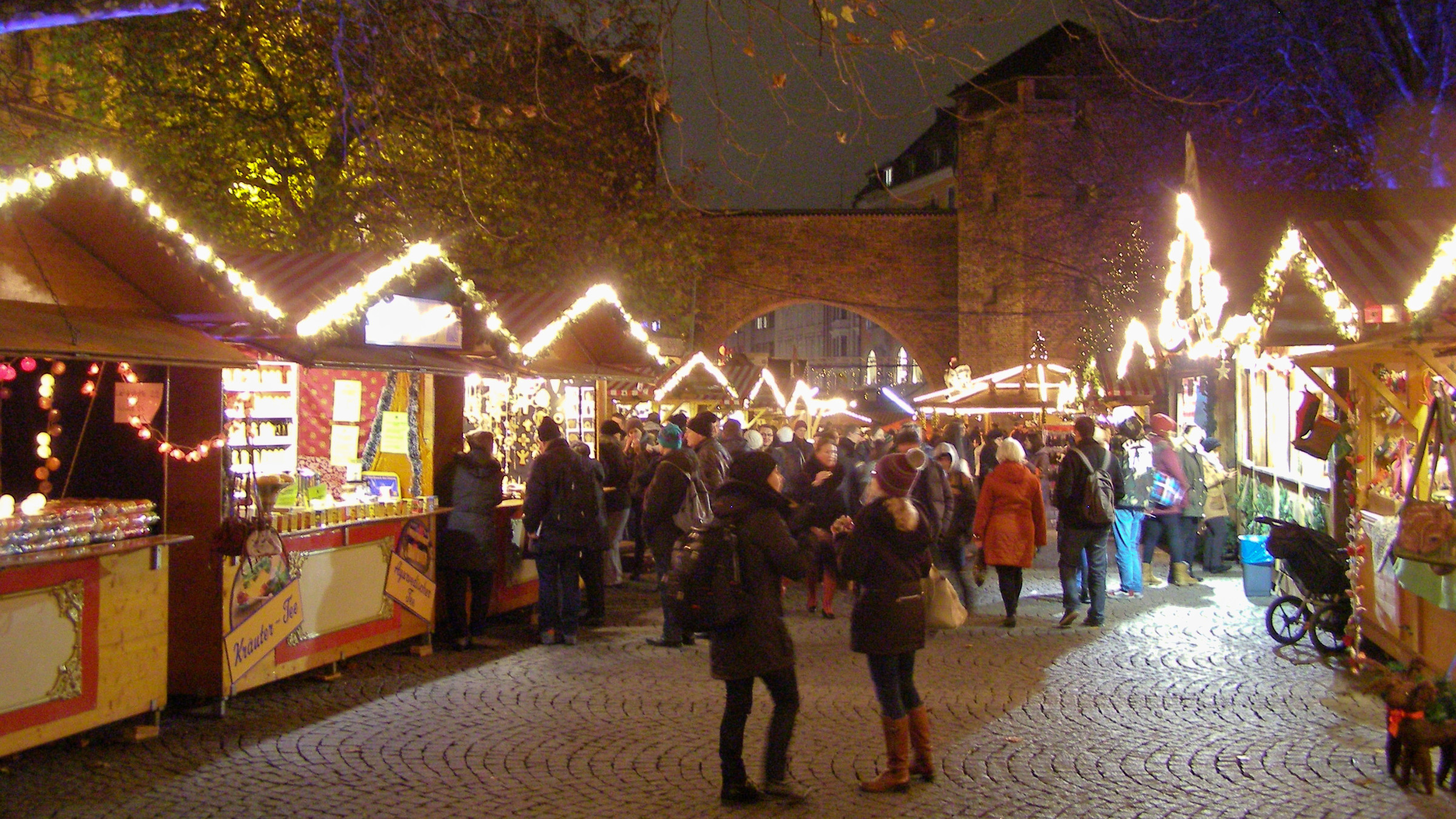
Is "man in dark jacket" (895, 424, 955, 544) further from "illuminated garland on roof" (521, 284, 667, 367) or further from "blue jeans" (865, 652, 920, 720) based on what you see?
"blue jeans" (865, 652, 920, 720)

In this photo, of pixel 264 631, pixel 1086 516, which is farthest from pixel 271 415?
pixel 1086 516

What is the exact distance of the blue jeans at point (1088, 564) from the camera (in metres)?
9.36

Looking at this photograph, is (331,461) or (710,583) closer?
(710,583)

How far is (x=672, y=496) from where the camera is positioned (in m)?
8.59

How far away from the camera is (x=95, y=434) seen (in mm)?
6812

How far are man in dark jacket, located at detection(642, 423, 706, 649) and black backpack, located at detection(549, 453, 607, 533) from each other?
1.38 ft

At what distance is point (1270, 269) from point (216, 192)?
13915mm

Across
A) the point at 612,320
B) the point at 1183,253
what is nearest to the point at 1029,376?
the point at 1183,253

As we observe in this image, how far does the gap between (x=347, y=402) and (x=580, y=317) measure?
2.76 meters

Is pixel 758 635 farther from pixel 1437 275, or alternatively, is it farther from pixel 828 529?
pixel 828 529

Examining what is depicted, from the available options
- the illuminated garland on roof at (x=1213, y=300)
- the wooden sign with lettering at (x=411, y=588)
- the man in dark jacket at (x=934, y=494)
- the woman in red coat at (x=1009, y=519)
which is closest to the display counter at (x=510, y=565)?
the wooden sign with lettering at (x=411, y=588)

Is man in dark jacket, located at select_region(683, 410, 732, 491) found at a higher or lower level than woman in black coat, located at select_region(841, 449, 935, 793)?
higher

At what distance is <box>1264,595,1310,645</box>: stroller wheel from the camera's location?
8297 mm

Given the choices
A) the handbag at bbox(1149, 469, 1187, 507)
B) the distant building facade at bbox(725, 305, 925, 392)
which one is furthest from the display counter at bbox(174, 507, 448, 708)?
the distant building facade at bbox(725, 305, 925, 392)
